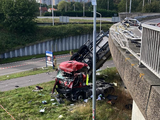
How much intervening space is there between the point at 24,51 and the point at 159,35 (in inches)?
989

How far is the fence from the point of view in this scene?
84.2ft

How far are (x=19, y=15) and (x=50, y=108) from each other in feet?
70.7

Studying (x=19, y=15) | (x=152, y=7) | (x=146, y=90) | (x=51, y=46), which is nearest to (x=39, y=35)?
(x=51, y=46)

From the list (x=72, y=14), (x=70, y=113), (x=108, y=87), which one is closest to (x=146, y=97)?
(x=70, y=113)

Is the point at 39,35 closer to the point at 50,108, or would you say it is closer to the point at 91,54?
the point at 91,54

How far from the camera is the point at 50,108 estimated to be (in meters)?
9.79

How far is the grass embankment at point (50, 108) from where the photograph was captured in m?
8.84

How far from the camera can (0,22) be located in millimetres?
27969

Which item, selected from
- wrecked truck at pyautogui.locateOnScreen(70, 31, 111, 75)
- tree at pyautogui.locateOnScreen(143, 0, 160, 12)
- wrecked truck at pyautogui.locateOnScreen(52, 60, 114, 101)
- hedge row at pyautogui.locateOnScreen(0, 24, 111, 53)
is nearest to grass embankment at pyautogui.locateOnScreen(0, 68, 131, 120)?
wrecked truck at pyautogui.locateOnScreen(52, 60, 114, 101)

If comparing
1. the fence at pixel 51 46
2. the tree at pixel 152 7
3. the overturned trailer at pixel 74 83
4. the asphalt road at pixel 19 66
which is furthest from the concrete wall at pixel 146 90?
the tree at pixel 152 7

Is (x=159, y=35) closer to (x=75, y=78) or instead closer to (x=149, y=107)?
(x=149, y=107)

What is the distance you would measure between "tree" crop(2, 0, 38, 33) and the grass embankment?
17744 millimetres

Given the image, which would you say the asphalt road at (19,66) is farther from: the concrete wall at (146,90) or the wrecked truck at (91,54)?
the concrete wall at (146,90)

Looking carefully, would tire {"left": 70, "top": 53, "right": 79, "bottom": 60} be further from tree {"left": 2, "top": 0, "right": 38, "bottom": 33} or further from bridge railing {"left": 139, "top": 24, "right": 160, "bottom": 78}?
tree {"left": 2, "top": 0, "right": 38, "bottom": 33}
